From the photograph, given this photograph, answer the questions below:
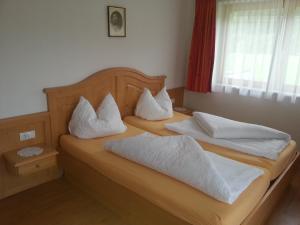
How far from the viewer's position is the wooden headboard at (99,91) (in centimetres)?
262

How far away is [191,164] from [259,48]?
2.25 meters

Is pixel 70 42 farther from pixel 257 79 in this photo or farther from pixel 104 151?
pixel 257 79

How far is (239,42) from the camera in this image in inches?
135

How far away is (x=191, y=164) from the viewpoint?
1.80 meters

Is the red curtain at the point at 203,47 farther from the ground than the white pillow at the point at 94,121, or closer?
farther from the ground

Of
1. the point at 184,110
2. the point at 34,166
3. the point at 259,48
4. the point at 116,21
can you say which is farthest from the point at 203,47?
the point at 34,166

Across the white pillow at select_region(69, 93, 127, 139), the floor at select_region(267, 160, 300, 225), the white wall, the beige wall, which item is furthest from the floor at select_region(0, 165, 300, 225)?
the beige wall

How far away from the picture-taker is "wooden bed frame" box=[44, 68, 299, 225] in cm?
186

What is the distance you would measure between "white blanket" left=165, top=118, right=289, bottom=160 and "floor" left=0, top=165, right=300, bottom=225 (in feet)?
2.02

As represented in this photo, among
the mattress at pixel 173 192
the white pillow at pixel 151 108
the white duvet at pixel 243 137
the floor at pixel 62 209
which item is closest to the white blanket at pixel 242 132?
the white duvet at pixel 243 137

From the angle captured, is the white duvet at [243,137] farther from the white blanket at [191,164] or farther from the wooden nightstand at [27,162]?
the wooden nightstand at [27,162]

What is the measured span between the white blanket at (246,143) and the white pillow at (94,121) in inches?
26.3

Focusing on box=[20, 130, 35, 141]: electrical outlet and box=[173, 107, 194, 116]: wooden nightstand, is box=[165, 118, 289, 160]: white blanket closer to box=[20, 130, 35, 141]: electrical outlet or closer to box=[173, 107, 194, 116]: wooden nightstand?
box=[173, 107, 194, 116]: wooden nightstand

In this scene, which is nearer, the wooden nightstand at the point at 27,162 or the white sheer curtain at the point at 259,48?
the wooden nightstand at the point at 27,162
